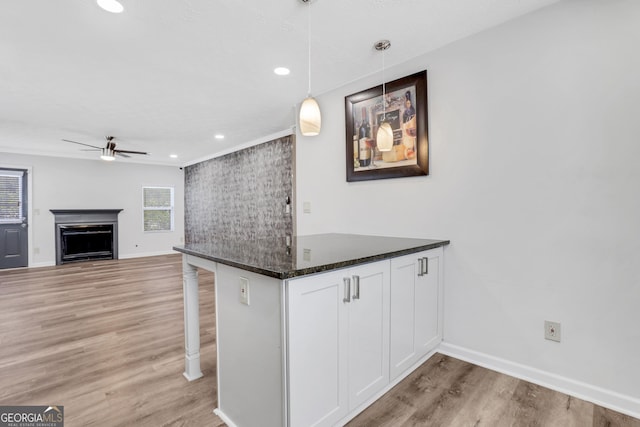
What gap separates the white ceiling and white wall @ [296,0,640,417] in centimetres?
32

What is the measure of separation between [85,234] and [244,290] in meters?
7.40

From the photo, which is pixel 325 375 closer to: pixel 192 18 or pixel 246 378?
pixel 246 378

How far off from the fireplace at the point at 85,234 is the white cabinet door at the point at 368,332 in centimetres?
750

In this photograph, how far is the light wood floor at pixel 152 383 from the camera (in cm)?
171

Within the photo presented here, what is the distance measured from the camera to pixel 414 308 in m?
2.12

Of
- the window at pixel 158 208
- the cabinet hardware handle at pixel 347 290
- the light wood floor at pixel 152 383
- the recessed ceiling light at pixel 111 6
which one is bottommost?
the light wood floor at pixel 152 383

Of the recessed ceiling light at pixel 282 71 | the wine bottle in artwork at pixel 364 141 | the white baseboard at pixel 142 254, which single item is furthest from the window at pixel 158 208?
the wine bottle in artwork at pixel 364 141

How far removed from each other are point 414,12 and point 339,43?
1.98 feet

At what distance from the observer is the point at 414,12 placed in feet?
6.64

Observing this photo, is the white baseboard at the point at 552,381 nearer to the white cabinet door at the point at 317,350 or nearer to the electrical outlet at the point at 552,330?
the electrical outlet at the point at 552,330

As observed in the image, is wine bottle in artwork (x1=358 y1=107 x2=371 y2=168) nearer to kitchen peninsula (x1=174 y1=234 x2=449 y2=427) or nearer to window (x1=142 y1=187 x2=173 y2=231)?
kitchen peninsula (x1=174 y1=234 x2=449 y2=427)

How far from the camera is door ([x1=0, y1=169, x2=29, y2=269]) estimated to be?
604cm

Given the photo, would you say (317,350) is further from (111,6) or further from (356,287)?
(111,6)

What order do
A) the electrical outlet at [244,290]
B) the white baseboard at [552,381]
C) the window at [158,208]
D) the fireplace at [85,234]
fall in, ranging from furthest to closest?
the window at [158,208]
the fireplace at [85,234]
the white baseboard at [552,381]
the electrical outlet at [244,290]
